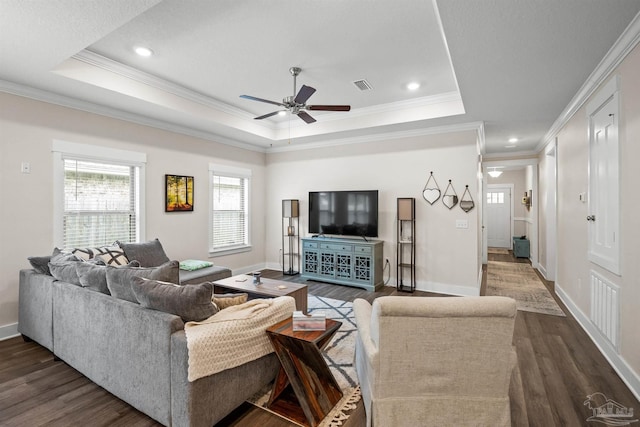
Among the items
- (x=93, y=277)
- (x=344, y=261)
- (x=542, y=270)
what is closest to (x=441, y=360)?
(x=93, y=277)

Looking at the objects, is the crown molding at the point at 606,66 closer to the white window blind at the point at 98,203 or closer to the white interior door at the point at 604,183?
the white interior door at the point at 604,183

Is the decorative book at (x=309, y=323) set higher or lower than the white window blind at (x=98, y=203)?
lower

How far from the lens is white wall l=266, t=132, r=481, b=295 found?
4773 millimetres

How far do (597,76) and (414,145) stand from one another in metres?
2.46

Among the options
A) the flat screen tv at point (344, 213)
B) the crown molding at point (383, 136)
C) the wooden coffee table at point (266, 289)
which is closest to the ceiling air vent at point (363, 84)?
the crown molding at point (383, 136)

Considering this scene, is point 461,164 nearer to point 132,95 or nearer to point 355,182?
point 355,182

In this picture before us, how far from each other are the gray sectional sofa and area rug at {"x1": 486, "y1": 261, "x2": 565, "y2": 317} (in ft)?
12.8

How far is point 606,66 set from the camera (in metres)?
2.77

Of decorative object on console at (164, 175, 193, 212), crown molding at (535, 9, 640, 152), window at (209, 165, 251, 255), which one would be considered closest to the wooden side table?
crown molding at (535, 9, 640, 152)

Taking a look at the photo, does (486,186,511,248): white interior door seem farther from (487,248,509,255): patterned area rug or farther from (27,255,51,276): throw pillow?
(27,255,51,276): throw pillow

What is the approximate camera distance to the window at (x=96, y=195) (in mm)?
3656

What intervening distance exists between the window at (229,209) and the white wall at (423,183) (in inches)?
49.5

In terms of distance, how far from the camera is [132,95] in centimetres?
367

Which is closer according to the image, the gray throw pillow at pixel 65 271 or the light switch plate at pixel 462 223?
the gray throw pillow at pixel 65 271
